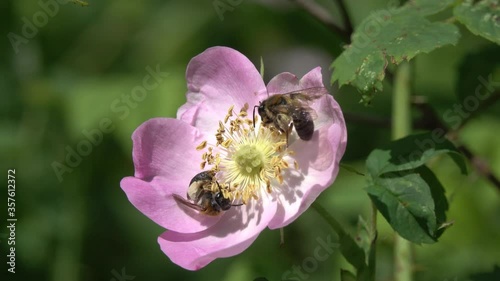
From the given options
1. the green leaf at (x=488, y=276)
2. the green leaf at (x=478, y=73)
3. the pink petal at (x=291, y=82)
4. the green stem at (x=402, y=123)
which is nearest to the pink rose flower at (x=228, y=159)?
the pink petal at (x=291, y=82)

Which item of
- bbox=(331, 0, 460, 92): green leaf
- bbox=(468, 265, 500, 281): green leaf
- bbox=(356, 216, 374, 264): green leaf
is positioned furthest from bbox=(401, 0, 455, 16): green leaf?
bbox=(468, 265, 500, 281): green leaf

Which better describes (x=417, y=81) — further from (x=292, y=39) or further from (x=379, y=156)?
(x=379, y=156)

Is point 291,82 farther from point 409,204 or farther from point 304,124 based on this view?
point 409,204

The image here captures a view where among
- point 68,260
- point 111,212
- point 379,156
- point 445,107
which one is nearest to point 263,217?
point 379,156

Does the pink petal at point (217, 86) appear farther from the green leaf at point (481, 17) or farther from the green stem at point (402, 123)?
the green leaf at point (481, 17)

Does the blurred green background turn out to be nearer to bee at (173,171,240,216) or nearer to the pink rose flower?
the pink rose flower

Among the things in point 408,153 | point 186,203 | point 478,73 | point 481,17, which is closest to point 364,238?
point 408,153
